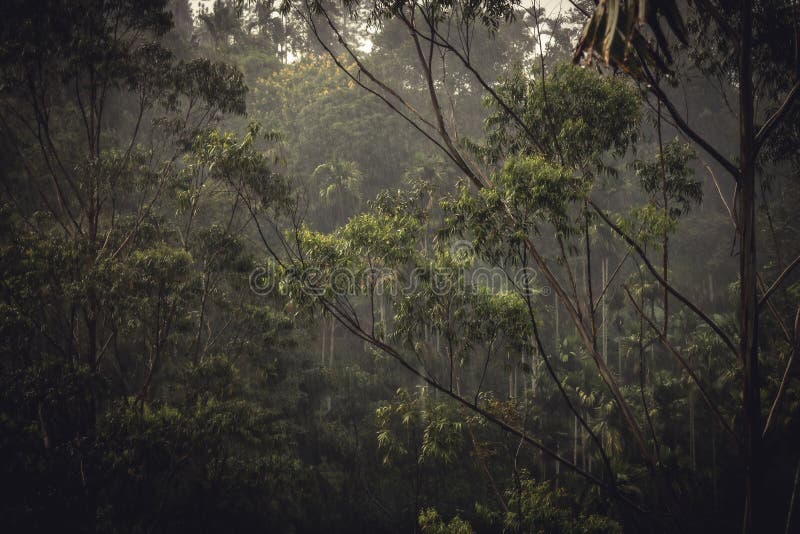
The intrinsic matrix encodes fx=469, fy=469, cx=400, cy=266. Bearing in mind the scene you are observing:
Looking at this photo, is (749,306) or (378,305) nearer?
Answer: (749,306)

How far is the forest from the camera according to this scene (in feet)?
18.1

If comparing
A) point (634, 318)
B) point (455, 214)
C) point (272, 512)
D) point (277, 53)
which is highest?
point (277, 53)

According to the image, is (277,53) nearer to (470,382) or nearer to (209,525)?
(470,382)

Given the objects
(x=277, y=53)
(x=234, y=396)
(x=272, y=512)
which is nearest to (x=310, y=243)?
(x=234, y=396)

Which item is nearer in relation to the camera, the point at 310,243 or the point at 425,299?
the point at 310,243

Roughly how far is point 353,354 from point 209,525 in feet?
31.8

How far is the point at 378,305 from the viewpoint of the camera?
20406mm

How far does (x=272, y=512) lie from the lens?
36.2 feet

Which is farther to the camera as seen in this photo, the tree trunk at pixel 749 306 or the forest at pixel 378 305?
the forest at pixel 378 305

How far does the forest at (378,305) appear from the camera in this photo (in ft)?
18.1

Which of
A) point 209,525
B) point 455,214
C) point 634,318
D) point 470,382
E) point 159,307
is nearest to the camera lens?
point 455,214

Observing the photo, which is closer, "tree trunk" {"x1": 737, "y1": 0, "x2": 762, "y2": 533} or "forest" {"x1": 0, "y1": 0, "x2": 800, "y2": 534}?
"tree trunk" {"x1": 737, "y1": 0, "x2": 762, "y2": 533}

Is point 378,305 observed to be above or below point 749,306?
below

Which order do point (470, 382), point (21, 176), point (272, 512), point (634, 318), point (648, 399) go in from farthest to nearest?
point (634, 318), point (470, 382), point (648, 399), point (21, 176), point (272, 512)
